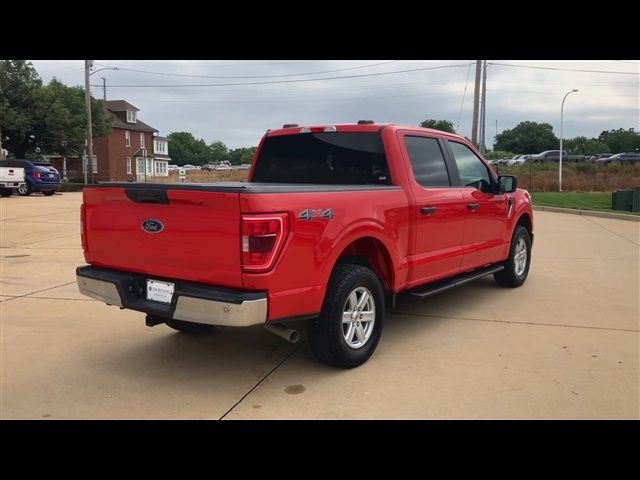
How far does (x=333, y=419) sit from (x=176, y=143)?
132 metres

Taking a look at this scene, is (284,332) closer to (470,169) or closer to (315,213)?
(315,213)

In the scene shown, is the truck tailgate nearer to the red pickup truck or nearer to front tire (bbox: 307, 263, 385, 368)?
the red pickup truck

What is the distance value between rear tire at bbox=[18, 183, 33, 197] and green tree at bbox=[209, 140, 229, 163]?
4515 inches

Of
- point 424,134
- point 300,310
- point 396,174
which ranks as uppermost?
point 424,134

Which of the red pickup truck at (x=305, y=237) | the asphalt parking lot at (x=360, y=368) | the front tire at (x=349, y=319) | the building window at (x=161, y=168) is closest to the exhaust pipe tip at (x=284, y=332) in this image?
the red pickup truck at (x=305, y=237)

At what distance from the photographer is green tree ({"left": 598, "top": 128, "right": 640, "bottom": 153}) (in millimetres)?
89000

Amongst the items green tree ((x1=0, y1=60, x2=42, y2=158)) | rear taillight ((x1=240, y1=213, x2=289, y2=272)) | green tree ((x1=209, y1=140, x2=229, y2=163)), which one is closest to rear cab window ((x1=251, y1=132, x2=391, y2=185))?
rear taillight ((x1=240, y1=213, x2=289, y2=272))

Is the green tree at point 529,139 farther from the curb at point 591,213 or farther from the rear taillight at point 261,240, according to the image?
the rear taillight at point 261,240

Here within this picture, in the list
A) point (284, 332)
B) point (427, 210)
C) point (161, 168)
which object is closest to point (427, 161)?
point (427, 210)

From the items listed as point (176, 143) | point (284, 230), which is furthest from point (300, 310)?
point (176, 143)

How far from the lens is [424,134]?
17.9ft

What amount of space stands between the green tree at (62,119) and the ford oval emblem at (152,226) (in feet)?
131

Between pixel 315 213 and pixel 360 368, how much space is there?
4.45 feet

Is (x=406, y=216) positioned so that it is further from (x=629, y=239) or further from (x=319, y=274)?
(x=629, y=239)
